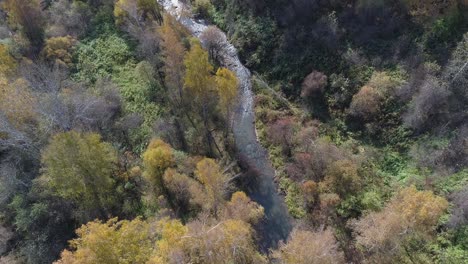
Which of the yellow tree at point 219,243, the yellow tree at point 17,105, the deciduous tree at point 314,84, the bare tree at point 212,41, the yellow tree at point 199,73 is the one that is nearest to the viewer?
the yellow tree at point 219,243

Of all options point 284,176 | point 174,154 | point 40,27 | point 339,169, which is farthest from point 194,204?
point 40,27

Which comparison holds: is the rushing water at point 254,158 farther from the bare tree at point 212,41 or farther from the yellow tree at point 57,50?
the yellow tree at point 57,50

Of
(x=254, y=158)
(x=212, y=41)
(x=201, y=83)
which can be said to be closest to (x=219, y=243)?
(x=201, y=83)

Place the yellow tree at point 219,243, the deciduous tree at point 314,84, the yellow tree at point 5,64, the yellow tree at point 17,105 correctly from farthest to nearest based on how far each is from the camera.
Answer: the deciduous tree at point 314,84 → the yellow tree at point 5,64 → the yellow tree at point 17,105 → the yellow tree at point 219,243

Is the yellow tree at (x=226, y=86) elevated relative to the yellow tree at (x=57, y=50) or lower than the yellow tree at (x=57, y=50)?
elevated

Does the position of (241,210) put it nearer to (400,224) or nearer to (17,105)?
(400,224)

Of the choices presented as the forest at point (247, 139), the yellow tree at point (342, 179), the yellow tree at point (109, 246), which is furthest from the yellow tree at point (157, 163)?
the yellow tree at point (342, 179)

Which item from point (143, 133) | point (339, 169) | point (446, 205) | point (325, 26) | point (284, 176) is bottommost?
point (143, 133)

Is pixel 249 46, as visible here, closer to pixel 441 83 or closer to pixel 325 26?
pixel 325 26
